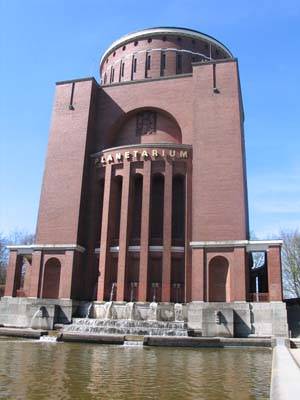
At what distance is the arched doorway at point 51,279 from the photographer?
26469mm

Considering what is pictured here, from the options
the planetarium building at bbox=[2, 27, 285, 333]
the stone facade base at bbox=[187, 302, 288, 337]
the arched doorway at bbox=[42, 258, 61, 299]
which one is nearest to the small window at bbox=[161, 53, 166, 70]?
the planetarium building at bbox=[2, 27, 285, 333]

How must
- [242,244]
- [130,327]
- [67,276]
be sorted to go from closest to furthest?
[130,327] → [242,244] → [67,276]

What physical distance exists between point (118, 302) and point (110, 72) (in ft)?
69.7

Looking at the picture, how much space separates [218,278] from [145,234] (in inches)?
195

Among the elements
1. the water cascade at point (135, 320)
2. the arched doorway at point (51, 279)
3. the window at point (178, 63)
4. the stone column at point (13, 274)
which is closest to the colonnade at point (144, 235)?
the water cascade at point (135, 320)

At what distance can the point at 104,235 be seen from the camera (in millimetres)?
26578

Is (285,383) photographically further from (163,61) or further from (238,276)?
(163,61)

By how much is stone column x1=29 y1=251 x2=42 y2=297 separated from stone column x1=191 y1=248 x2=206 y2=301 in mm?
9358

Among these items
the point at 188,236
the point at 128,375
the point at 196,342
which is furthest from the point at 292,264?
the point at 128,375

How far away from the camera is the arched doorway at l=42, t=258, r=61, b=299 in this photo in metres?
26.5

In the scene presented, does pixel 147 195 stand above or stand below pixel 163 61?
below

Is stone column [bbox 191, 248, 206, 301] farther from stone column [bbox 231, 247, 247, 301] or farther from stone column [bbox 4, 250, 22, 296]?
stone column [bbox 4, 250, 22, 296]

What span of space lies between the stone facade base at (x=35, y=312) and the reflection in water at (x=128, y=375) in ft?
30.6

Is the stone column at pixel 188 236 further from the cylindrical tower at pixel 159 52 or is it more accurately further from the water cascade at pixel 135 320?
the cylindrical tower at pixel 159 52
